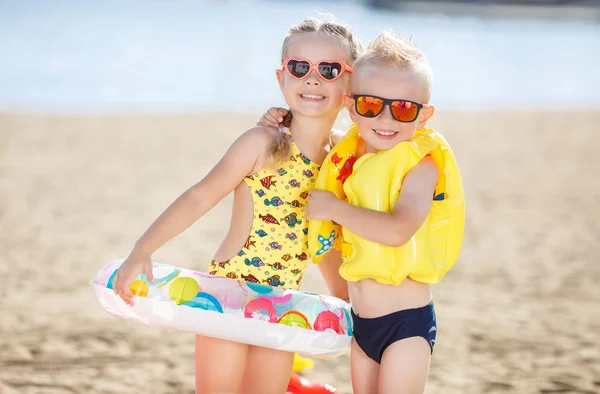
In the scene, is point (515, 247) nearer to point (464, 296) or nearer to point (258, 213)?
point (464, 296)

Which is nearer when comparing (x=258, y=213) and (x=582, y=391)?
(x=258, y=213)

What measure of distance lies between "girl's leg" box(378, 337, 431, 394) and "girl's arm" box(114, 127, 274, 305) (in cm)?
93

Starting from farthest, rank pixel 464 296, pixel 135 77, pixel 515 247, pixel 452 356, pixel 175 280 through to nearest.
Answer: pixel 135 77
pixel 515 247
pixel 464 296
pixel 452 356
pixel 175 280

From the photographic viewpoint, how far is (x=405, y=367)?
10.4ft

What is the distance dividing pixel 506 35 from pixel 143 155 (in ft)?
76.3

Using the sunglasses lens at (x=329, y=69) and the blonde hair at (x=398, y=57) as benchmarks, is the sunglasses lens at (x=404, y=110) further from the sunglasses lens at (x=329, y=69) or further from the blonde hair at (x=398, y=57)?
the sunglasses lens at (x=329, y=69)

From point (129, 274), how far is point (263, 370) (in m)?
0.71

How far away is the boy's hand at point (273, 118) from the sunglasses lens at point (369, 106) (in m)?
0.42

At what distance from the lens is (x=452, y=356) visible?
18.8ft

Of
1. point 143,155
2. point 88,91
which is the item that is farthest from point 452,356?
point 88,91

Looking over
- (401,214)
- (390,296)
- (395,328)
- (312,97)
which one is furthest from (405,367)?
(312,97)

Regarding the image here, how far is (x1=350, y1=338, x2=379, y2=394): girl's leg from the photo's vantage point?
132 inches

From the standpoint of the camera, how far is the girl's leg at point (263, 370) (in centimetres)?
355

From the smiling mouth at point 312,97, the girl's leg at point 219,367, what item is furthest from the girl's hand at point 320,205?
the girl's leg at point 219,367
